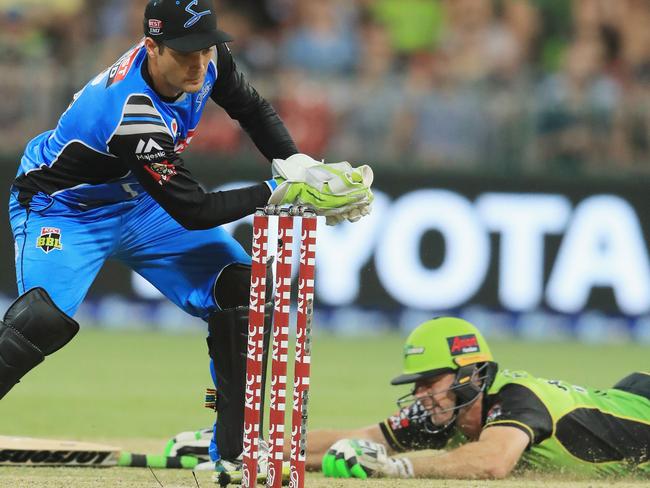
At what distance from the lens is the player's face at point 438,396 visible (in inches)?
254

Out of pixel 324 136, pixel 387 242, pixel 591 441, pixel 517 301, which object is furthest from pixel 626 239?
pixel 591 441

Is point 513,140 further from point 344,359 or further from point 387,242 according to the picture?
point 344,359

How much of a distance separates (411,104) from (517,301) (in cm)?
234

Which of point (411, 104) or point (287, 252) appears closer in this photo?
point (287, 252)

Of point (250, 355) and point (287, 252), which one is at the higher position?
point (287, 252)

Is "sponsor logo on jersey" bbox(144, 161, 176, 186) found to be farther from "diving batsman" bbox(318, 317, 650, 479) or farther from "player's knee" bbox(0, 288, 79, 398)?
"diving batsman" bbox(318, 317, 650, 479)

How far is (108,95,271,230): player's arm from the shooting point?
17.9 ft

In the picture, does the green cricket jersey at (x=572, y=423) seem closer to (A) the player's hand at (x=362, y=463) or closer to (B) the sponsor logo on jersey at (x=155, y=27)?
(A) the player's hand at (x=362, y=463)

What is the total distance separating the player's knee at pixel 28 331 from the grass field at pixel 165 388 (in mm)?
591

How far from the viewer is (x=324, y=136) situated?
1341 centimetres

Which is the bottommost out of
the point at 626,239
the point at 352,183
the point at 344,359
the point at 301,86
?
the point at 344,359

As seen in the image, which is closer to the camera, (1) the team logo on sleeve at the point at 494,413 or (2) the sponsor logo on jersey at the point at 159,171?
(2) the sponsor logo on jersey at the point at 159,171

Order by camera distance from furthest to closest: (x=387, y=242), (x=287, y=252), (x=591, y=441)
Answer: (x=387, y=242), (x=591, y=441), (x=287, y=252)

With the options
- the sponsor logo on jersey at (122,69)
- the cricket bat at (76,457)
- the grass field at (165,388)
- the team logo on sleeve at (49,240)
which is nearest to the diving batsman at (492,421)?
the grass field at (165,388)
